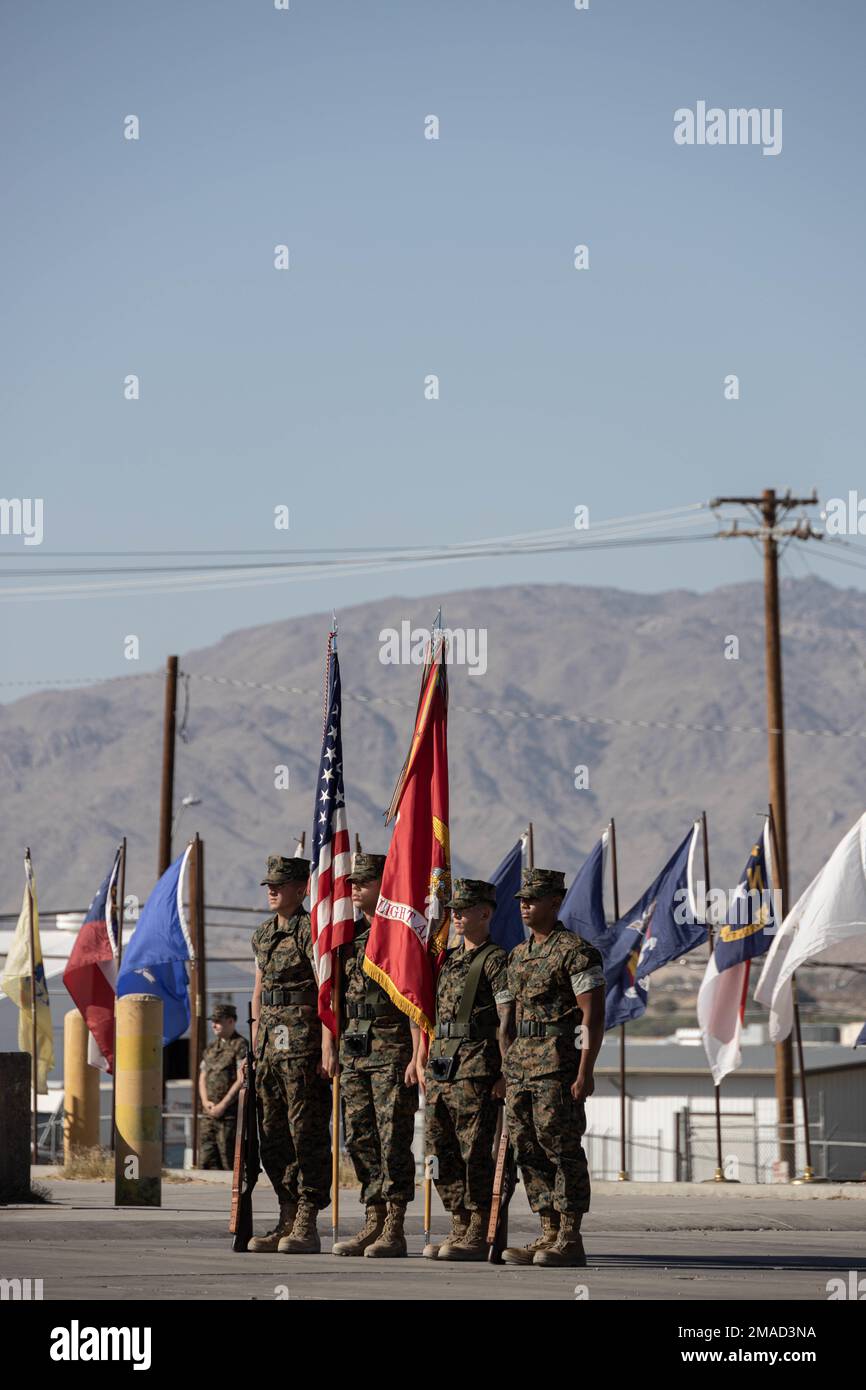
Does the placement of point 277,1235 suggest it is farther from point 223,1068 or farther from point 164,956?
point 164,956

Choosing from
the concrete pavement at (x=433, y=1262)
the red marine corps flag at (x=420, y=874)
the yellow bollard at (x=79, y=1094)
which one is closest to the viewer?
the concrete pavement at (x=433, y=1262)

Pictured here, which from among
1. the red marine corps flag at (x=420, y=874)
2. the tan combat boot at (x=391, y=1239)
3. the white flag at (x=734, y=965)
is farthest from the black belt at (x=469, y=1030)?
the white flag at (x=734, y=965)

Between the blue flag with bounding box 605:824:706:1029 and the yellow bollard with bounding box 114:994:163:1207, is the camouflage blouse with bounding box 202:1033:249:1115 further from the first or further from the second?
the blue flag with bounding box 605:824:706:1029

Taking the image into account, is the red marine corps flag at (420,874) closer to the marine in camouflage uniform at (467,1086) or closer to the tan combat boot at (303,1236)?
the marine in camouflage uniform at (467,1086)

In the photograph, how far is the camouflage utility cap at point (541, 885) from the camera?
12805 mm

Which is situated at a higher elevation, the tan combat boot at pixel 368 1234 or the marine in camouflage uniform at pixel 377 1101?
the marine in camouflage uniform at pixel 377 1101

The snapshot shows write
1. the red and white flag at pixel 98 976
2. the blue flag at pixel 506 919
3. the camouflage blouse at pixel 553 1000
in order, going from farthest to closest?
the red and white flag at pixel 98 976 → the blue flag at pixel 506 919 → the camouflage blouse at pixel 553 1000

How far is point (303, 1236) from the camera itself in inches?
518

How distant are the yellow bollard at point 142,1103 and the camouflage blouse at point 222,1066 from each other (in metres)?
4.22

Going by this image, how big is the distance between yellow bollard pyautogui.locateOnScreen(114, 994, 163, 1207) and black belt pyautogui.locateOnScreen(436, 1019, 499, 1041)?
4.93 m

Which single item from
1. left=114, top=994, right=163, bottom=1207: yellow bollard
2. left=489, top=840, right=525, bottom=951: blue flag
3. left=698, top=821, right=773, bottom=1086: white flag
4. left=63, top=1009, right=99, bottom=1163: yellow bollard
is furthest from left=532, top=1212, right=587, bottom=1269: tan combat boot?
left=698, top=821, right=773, bottom=1086: white flag
